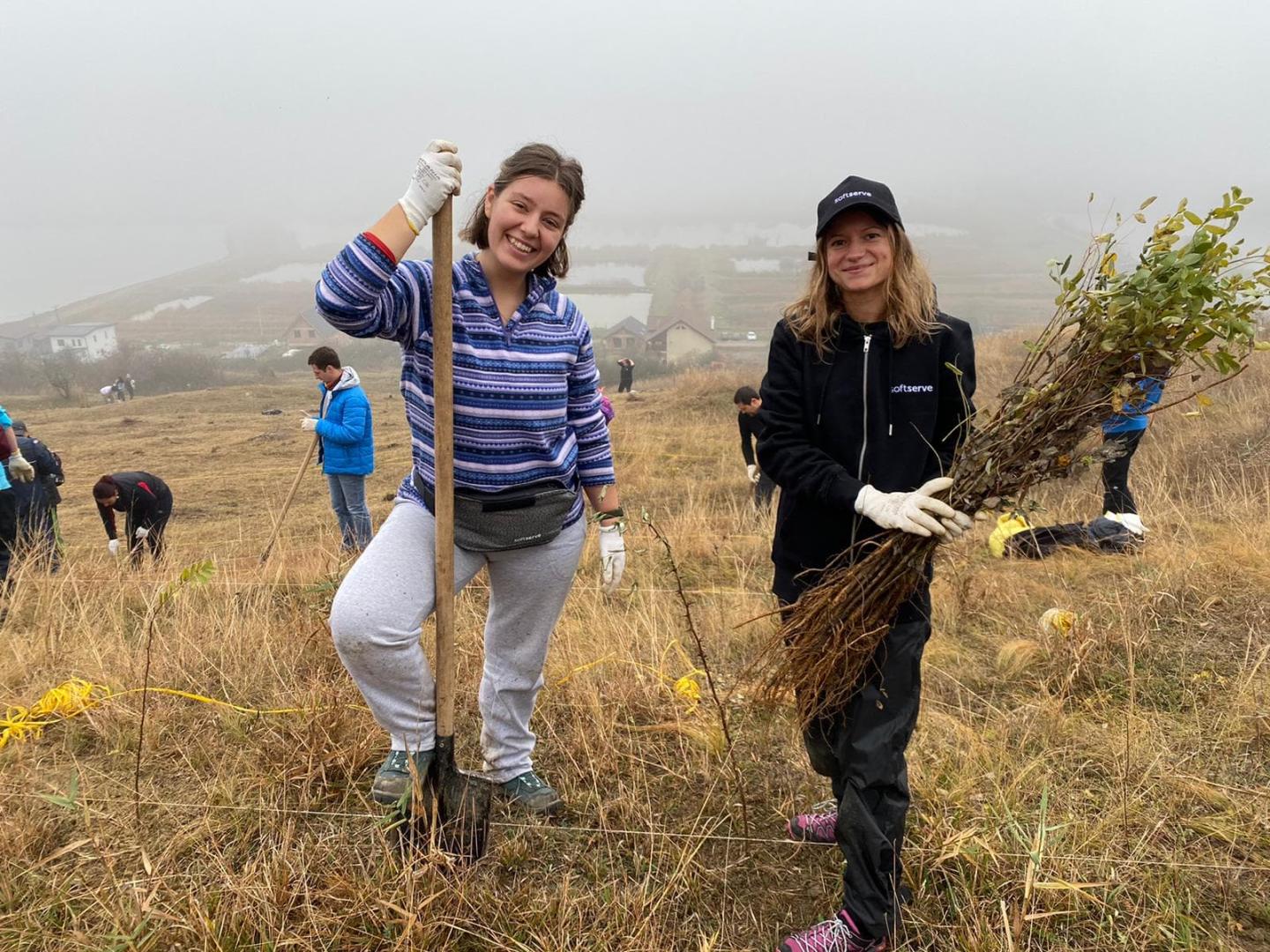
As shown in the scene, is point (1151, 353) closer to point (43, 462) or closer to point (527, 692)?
point (527, 692)

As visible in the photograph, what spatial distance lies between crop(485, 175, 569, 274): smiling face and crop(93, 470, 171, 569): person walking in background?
212 inches

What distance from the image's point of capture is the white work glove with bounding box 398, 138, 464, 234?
5.65 feet

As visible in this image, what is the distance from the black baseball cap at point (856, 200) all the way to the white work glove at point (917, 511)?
2.12 feet

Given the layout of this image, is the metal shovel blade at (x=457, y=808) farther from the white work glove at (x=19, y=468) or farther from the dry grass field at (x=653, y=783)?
the white work glove at (x=19, y=468)

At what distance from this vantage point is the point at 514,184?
75.2 inches

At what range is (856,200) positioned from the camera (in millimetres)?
1664

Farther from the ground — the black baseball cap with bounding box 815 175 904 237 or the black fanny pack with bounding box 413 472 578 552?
the black baseball cap with bounding box 815 175 904 237

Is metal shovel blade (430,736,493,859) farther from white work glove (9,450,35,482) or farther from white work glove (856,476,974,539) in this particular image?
white work glove (9,450,35,482)

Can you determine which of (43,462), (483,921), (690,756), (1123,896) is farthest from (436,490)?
(43,462)

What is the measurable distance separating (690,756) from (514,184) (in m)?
1.90

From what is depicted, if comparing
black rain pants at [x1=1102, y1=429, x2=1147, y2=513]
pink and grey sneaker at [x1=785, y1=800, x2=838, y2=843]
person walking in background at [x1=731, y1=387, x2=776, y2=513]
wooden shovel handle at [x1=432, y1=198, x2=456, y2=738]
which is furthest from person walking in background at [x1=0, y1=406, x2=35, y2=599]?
black rain pants at [x1=1102, y1=429, x2=1147, y2=513]

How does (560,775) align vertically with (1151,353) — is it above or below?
below

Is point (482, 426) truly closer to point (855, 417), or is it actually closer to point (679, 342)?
point (855, 417)

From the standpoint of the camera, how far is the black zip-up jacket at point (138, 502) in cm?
598
